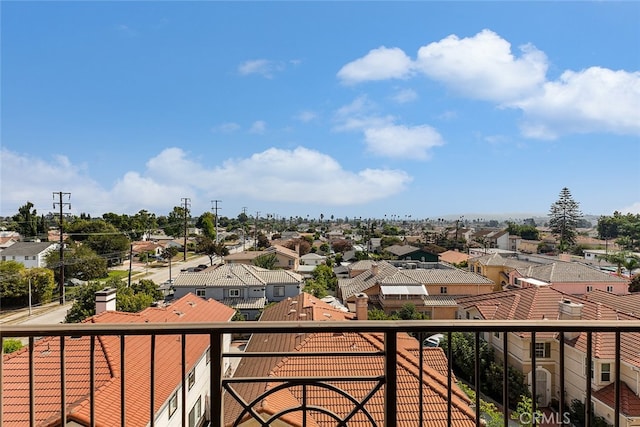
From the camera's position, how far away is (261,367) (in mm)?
6500

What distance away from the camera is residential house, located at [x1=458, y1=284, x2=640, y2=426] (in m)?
6.72

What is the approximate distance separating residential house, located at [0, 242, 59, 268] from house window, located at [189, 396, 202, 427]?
26.1 meters

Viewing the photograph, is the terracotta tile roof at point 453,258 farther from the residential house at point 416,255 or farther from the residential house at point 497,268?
the residential house at point 497,268

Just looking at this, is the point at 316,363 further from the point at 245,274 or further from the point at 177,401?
the point at 245,274

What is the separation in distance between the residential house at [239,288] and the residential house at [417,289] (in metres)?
3.65

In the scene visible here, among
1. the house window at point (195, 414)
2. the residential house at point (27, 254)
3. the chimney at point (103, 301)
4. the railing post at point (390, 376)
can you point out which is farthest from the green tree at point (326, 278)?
the railing post at point (390, 376)

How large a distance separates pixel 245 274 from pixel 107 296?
39.1 ft

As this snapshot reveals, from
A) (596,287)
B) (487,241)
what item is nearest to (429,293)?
(596,287)

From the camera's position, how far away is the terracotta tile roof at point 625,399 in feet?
22.9

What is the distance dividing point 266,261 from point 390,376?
27557mm

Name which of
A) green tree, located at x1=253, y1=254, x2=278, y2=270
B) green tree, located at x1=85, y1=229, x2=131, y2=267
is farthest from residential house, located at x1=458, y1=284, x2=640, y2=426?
green tree, located at x1=85, y1=229, x2=131, y2=267

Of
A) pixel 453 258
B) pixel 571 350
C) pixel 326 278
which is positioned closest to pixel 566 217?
pixel 453 258

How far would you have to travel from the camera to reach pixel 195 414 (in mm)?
6281

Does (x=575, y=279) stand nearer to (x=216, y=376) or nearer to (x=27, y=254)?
(x=216, y=376)
